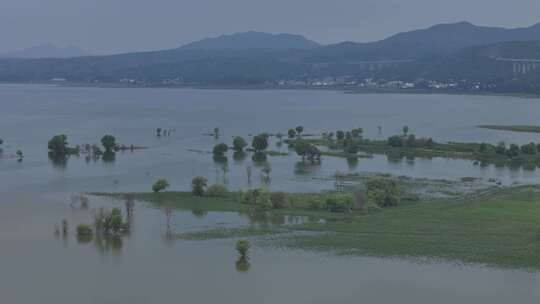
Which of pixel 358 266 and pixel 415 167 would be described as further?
pixel 415 167

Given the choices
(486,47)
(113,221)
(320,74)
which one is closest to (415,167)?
(113,221)

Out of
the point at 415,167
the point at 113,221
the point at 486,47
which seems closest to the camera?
the point at 113,221

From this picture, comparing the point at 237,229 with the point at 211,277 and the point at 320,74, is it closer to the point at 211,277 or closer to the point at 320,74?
the point at 211,277

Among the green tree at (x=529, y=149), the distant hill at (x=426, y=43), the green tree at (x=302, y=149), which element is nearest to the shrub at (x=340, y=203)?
the green tree at (x=302, y=149)

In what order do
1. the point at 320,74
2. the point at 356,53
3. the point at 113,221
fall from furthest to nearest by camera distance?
the point at 356,53, the point at 320,74, the point at 113,221

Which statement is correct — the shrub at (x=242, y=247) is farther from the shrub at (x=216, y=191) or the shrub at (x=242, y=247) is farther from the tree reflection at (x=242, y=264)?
the shrub at (x=216, y=191)

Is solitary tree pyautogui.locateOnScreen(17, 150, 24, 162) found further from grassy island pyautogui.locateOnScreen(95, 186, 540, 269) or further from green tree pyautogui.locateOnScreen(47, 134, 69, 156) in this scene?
grassy island pyautogui.locateOnScreen(95, 186, 540, 269)

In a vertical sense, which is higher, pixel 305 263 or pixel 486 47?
pixel 486 47
